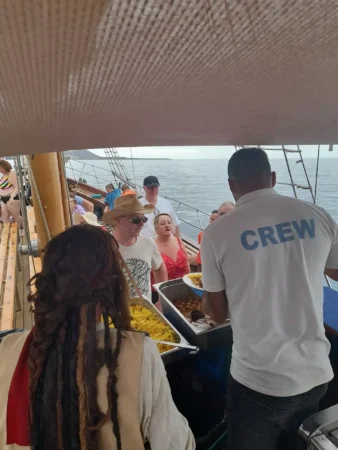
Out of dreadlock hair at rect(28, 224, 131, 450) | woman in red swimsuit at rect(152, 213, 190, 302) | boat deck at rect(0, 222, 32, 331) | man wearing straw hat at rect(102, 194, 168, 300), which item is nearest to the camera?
dreadlock hair at rect(28, 224, 131, 450)

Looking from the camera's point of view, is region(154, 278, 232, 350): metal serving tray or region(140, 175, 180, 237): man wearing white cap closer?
region(154, 278, 232, 350): metal serving tray

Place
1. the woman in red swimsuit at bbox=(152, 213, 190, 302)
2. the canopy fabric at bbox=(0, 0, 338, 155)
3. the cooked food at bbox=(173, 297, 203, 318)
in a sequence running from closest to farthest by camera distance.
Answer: the canopy fabric at bbox=(0, 0, 338, 155)
the cooked food at bbox=(173, 297, 203, 318)
the woman in red swimsuit at bbox=(152, 213, 190, 302)

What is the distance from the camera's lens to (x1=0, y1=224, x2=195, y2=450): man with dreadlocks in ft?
2.56

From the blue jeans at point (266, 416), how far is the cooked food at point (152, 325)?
410 mm

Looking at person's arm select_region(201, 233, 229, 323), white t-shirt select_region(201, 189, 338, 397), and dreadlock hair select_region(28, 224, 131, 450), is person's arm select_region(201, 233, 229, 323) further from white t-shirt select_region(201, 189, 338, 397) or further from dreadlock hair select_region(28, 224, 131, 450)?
dreadlock hair select_region(28, 224, 131, 450)

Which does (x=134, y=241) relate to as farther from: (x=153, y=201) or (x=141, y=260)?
(x=153, y=201)

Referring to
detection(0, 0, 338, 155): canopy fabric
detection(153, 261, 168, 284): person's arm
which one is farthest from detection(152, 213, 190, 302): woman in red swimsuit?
detection(0, 0, 338, 155): canopy fabric

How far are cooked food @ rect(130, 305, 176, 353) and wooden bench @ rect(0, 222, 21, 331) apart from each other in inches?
56.1

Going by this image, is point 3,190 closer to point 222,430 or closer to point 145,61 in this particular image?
point 222,430

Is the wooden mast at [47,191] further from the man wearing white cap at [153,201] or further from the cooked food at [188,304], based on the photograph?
the man wearing white cap at [153,201]

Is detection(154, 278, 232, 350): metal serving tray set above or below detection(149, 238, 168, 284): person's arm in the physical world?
below

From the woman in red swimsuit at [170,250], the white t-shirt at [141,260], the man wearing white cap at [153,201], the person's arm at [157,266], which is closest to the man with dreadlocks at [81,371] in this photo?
the white t-shirt at [141,260]

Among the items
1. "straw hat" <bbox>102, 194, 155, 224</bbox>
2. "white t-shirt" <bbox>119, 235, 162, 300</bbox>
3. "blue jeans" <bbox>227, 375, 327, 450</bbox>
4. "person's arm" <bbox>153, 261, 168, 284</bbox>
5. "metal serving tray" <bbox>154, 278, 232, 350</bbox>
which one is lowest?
"blue jeans" <bbox>227, 375, 327, 450</bbox>

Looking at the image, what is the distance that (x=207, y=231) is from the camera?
4.08 feet
